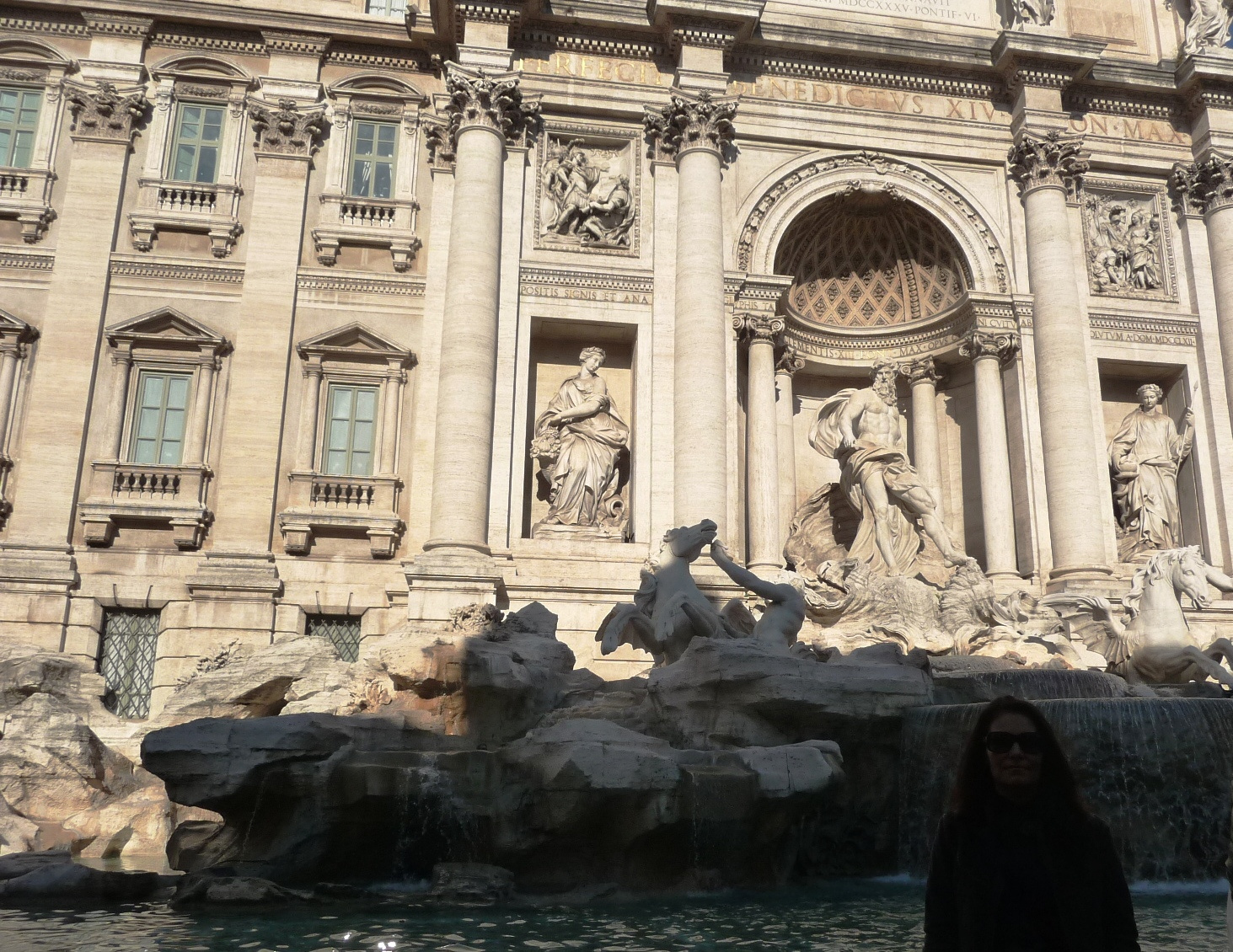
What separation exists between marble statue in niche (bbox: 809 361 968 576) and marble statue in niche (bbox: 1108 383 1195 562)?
3.56 m

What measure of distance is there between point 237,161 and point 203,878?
1502 centimetres

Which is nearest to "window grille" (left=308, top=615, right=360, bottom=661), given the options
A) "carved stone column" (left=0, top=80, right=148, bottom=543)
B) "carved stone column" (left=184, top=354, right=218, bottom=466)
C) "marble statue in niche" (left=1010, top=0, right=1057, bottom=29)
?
"carved stone column" (left=184, top=354, right=218, bottom=466)

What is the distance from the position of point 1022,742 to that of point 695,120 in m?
18.3

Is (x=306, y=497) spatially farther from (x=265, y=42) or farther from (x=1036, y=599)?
(x=1036, y=599)

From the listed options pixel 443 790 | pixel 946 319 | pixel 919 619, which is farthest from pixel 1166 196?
pixel 443 790

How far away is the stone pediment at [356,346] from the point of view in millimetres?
19297

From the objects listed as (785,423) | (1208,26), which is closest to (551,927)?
(785,423)

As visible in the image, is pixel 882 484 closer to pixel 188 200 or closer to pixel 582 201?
pixel 582 201

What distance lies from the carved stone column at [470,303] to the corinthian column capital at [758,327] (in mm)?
4412

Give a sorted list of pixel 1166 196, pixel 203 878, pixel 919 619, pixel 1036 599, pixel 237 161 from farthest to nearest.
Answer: pixel 1166 196, pixel 237 161, pixel 1036 599, pixel 919 619, pixel 203 878

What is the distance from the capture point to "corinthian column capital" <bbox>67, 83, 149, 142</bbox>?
19719 millimetres

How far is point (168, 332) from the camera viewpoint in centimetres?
1923

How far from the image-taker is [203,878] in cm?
884

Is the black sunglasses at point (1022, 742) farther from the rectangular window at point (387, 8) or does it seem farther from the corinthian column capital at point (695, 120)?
the rectangular window at point (387, 8)
